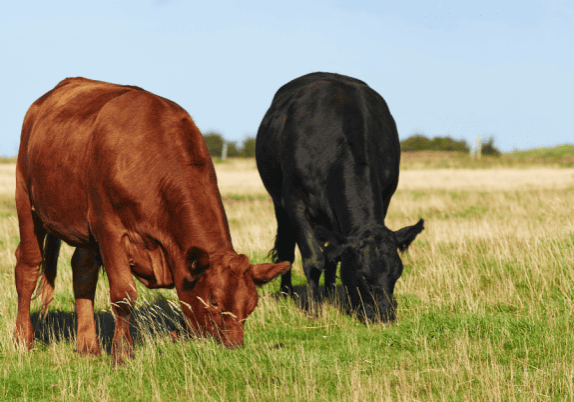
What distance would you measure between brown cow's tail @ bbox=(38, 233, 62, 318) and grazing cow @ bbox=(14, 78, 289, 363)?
0.55 meters

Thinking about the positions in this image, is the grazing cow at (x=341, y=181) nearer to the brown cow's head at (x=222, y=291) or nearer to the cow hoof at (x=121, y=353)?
the brown cow's head at (x=222, y=291)

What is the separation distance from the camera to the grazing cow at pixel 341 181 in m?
5.12

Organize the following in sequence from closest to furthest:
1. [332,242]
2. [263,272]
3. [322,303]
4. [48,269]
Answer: [263,272] < [332,242] < [48,269] < [322,303]

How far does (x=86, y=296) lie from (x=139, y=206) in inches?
68.0

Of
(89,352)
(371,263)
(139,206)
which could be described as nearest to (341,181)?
(371,263)

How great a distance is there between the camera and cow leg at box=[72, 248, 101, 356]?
5.09 m

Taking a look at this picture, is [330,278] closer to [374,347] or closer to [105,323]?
[374,347]

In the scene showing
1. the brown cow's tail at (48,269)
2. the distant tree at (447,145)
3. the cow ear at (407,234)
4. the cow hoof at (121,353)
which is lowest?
the cow hoof at (121,353)

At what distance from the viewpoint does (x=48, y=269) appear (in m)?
5.84

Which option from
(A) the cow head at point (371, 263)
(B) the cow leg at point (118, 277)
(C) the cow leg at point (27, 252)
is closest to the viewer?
(B) the cow leg at point (118, 277)

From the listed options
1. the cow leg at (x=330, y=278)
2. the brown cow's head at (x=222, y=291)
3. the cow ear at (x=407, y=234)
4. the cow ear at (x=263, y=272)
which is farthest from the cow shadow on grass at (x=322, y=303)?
the brown cow's head at (x=222, y=291)

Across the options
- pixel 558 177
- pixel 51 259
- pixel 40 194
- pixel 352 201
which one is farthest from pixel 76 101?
pixel 558 177

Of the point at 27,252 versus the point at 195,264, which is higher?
the point at 195,264

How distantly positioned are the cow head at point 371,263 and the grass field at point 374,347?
218 mm
